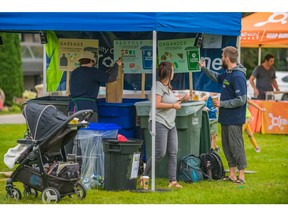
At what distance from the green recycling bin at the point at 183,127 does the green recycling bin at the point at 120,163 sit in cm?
95

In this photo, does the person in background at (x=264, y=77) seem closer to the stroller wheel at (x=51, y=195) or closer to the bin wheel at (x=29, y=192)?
the bin wheel at (x=29, y=192)

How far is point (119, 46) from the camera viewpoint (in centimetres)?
1268

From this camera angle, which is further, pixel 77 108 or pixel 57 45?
pixel 57 45

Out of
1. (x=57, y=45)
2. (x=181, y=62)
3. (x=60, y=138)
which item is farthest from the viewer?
(x=57, y=45)

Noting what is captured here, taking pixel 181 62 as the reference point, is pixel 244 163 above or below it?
below

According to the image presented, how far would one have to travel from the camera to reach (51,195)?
9453 millimetres

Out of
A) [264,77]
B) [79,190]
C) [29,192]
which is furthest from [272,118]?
[29,192]

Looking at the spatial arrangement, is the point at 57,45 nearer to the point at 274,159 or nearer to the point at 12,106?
the point at 274,159

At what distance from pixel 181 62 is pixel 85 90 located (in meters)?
1.70

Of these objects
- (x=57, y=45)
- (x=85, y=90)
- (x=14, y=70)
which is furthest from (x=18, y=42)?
(x=85, y=90)

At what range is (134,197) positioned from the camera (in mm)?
9938

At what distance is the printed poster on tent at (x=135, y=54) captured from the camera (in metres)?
12.5

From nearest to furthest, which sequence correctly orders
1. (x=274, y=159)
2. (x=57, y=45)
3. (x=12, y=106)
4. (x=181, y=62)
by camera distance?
(x=181, y=62) < (x=57, y=45) < (x=274, y=159) < (x=12, y=106)

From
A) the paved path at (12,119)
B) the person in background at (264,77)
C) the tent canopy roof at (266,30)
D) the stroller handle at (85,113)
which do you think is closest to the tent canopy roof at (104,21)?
the stroller handle at (85,113)
